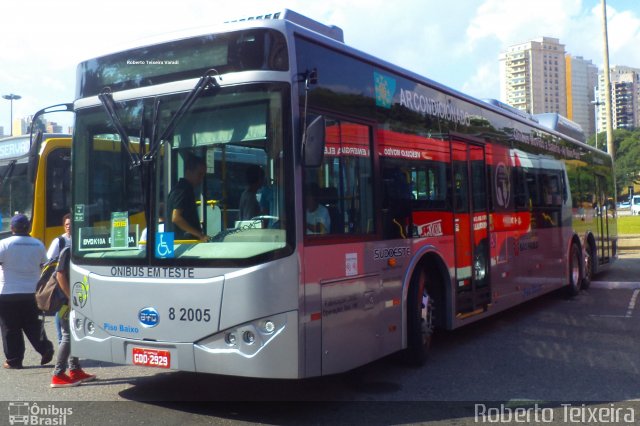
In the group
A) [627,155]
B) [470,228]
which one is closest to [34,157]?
[470,228]

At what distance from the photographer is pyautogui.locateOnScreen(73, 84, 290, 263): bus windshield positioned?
213 inches

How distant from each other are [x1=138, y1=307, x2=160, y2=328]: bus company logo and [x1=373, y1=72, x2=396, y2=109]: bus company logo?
2.99m

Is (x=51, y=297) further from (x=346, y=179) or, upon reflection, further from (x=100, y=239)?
(x=346, y=179)

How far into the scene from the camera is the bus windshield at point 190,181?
213 inches

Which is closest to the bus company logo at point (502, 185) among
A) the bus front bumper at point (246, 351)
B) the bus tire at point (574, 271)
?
the bus tire at point (574, 271)

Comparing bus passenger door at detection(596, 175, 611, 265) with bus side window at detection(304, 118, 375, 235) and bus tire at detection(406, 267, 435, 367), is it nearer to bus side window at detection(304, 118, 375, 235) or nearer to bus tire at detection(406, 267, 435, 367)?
bus tire at detection(406, 267, 435, 367)

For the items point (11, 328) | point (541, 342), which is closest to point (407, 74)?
point (541, 342)

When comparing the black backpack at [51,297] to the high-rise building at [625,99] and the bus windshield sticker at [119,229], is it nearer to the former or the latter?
the bus windshield sticker at [119,229]

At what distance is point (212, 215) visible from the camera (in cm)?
560

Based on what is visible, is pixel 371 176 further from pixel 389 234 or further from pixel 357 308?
pixel 357 308

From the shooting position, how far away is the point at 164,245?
5.66 metres

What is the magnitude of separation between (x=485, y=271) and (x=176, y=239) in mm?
4827

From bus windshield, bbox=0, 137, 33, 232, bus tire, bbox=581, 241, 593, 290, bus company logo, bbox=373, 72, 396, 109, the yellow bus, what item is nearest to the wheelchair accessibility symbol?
bus company logo, bbox=373, 72, 396, 109

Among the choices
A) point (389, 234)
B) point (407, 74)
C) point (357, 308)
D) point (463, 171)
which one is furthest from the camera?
point (463, 171)
